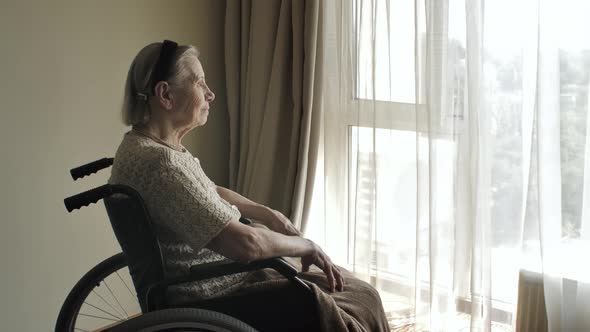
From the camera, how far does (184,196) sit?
1.59m

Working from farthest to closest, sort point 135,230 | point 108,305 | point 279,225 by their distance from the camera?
point 108,305 → point 279,225 → point 135,230

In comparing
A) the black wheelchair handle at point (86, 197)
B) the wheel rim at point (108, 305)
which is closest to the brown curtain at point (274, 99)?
the wheel rim at point (108, 305)

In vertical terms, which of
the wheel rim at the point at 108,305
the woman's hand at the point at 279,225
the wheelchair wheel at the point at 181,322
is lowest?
the wheel rim at the point at 108,305

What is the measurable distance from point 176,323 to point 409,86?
1.42m

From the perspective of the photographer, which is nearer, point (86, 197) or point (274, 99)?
point (86, 197)

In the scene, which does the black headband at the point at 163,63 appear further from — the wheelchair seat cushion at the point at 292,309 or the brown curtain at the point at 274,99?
the brown curtain at the point at 274,99

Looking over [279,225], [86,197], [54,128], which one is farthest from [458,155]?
[54,128]

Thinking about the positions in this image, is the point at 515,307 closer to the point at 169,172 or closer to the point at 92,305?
the point at 169,172

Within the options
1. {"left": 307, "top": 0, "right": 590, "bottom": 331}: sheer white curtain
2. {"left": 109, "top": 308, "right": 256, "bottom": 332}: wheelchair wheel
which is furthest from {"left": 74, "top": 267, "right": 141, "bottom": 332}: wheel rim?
{"left": 109, "top": 308, "right": 256, "bottom": 332}: wheelchair wheel

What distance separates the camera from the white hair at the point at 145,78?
5.76ft

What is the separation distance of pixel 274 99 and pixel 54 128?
2.85ft

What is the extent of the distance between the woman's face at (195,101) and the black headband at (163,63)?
8 centimetres

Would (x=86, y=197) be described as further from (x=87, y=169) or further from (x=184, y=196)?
(x=87, y=169)

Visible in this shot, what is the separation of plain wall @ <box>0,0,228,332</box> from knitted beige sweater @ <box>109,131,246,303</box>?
0.87 meters
